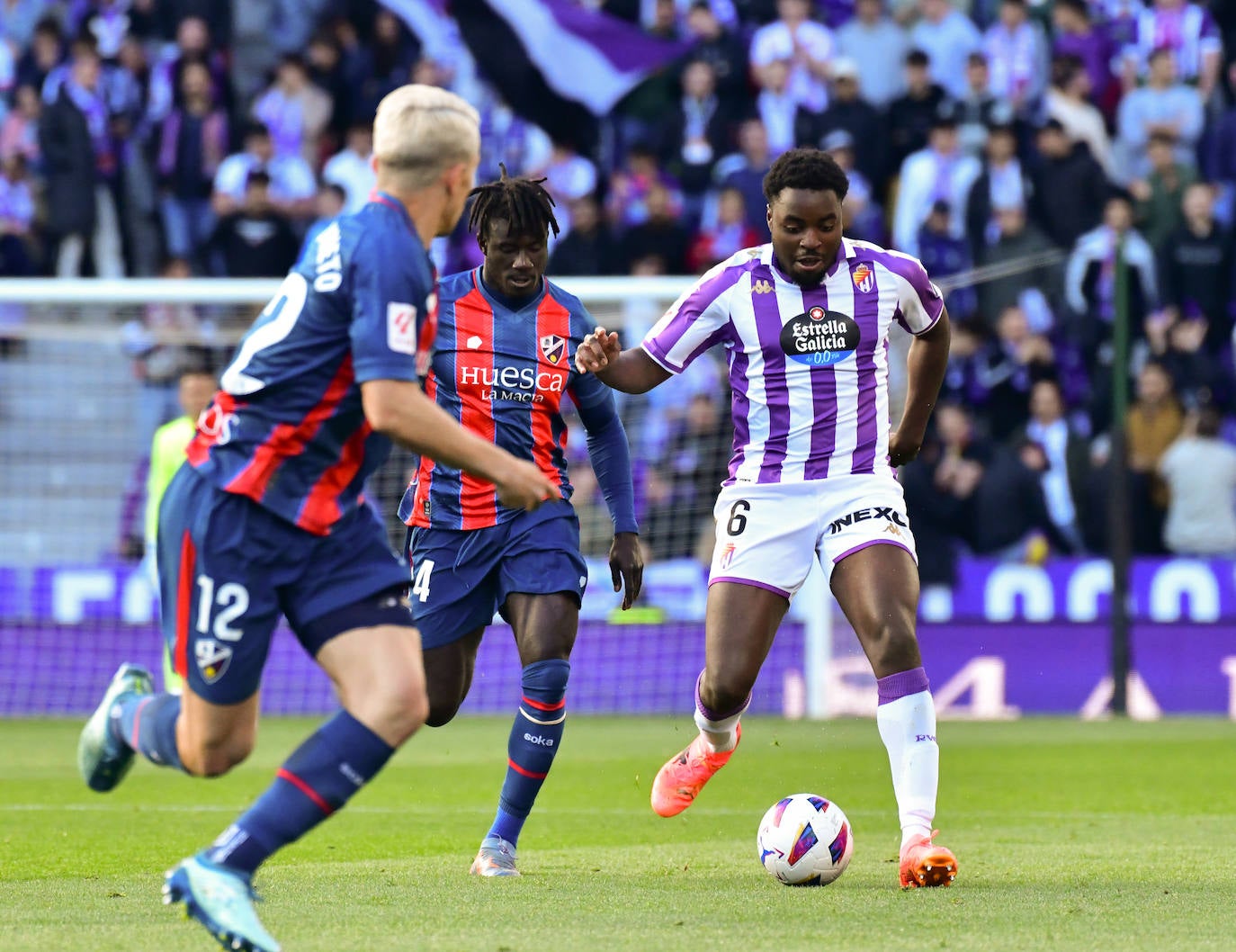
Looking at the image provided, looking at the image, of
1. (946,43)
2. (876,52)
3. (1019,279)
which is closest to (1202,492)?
(1019,279)

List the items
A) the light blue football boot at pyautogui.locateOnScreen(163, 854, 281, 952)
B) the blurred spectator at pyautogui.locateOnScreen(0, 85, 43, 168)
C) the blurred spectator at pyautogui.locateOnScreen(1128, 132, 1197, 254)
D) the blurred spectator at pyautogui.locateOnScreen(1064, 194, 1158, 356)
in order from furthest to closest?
1. the blurred spectator at pyautogui.locateOnScreen(0, 85, 43, 168)
2. the blurred spectator at pyautogui.locateOnScreen(1128, 132, 1197, 254)
3. the blurred spectator at pyautogui.locateOnScreen(1064, 194, 1158, 356)
4. the light blue football boot at pyautogui.locateOnScreen(163, 854, 281, 952)

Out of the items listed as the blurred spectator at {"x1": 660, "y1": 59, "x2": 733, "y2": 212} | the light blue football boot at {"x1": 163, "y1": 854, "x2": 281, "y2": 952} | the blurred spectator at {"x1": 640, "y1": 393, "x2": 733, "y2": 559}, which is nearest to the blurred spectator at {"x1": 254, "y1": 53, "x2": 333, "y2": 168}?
the blurred spectator at {"x1": 660, "y1": 59, "x2": 733, "y2": 212}

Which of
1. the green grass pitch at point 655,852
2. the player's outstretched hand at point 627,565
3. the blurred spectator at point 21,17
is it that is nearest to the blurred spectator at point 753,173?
the green grass pitch at point 655,852

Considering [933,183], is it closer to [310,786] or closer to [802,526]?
[802,526]

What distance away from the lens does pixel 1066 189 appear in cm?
1639

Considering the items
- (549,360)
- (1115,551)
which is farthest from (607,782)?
(1115,551)

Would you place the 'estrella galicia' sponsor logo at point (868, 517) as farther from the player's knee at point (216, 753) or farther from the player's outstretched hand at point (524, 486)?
the player's knee at point (216, 753)

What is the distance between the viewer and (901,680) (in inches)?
258

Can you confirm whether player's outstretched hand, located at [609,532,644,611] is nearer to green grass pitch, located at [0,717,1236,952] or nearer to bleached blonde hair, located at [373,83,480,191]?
green grass pitch, located at [0,717,1236,952]

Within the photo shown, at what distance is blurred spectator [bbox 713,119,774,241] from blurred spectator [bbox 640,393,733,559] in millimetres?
2197

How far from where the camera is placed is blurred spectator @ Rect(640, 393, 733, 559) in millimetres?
14531

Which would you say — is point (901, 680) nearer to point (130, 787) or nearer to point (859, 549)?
point (859, 549)

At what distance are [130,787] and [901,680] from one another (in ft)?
17.6

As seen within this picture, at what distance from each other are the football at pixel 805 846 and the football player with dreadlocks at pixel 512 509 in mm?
867
